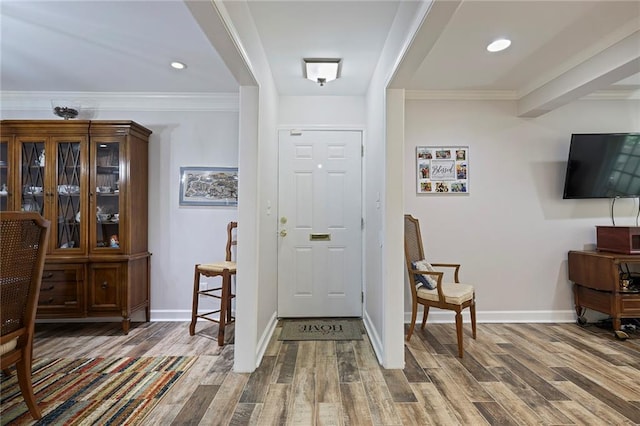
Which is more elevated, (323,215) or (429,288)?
(323,215)

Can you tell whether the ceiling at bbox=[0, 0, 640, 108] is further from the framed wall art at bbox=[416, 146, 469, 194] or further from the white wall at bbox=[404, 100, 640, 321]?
the framed wall art at bbox=[416, 146, 469, 194]

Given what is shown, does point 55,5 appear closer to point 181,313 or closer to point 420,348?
point 181,313

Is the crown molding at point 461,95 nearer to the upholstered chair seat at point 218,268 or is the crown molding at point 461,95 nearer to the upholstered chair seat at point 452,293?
the upholstered chair seat at point 452,293

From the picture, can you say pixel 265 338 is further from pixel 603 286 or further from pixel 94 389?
pixel 603 286

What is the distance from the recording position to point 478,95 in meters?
3.45

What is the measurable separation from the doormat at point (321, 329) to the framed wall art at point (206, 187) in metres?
1.47

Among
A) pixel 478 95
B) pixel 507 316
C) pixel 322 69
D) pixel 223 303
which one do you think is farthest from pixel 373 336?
pixel 478 95

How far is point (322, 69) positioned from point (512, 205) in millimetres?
2474

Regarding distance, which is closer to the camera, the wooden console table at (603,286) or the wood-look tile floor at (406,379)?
the wood-look tile floor at (406,379)

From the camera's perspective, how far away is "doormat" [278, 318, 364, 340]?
9.86 ft

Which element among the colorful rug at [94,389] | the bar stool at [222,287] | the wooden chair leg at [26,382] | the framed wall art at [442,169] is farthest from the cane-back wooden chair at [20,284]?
the framed wall art at [442,169]

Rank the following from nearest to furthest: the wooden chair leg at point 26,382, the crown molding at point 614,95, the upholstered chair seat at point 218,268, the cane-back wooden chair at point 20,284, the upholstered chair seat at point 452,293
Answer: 1. the cane-back wooden chair at point 20,284
2. the wooden chair leg at point 26,382
3. the upholstered chair seat at point 452,293
4. the upholstered chair seat at point 218,268
5. the crown molding at point 614,95

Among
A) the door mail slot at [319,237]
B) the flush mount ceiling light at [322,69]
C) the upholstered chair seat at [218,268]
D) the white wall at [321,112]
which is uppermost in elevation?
the flush mount ceiling light at [322,69]

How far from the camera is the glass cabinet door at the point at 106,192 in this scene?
314 cm
